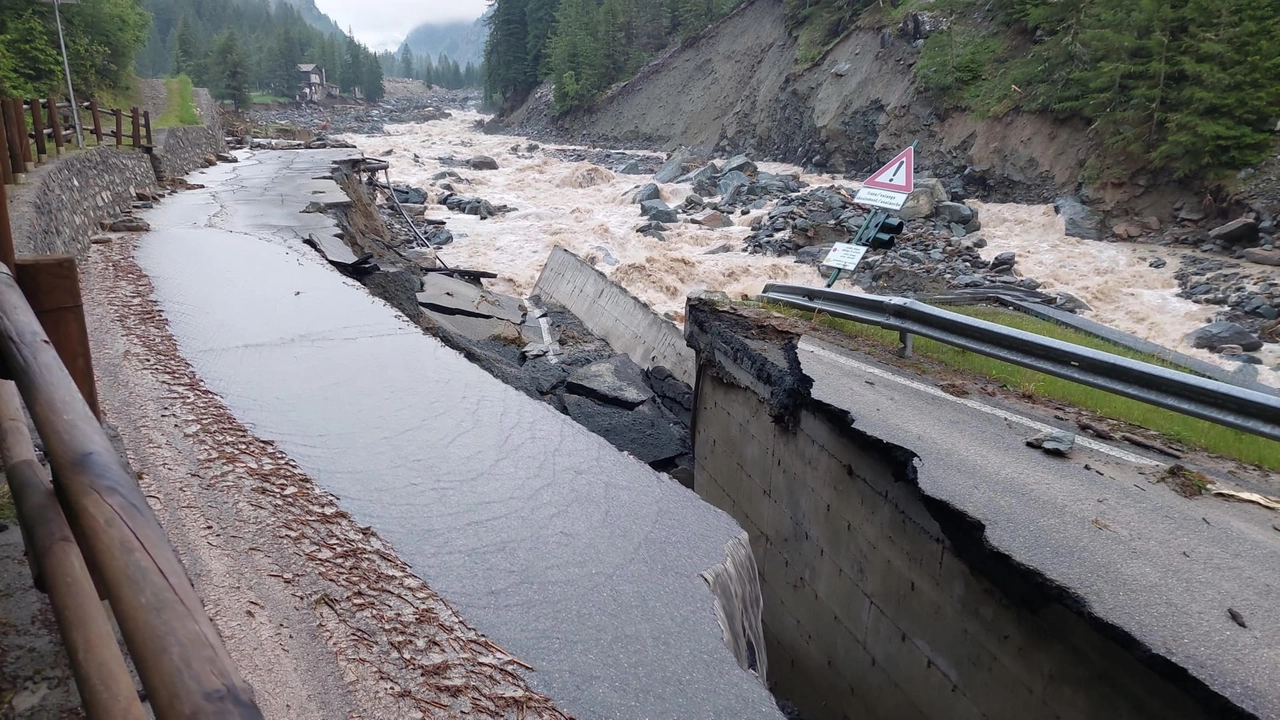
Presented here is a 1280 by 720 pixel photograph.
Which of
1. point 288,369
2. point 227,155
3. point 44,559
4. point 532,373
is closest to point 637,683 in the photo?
point 44,559

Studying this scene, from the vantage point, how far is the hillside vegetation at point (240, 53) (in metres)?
70.1

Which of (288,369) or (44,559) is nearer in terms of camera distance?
(44,559)

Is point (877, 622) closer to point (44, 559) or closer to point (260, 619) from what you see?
point (260, 619)

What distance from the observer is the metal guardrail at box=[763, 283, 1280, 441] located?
4.08m

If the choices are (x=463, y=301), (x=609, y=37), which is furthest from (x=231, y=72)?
(x=463, y=301)

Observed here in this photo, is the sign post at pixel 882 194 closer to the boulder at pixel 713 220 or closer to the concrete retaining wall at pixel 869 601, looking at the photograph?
the concrete retaining wall at pixel 869 601

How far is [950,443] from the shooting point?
4785 millimetres

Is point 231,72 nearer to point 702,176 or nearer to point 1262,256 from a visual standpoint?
point 702,176

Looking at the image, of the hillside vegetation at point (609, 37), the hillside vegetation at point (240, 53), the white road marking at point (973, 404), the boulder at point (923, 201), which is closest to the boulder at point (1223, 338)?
the boulder at point (923, 201)

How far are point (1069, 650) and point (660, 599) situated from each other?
2016mm

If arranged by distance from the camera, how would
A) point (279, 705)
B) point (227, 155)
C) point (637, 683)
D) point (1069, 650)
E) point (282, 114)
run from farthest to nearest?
1. point (282, 114)
2. point (227, 155)
3. point (1069, 650)
4. point (637, 683)
5. point (279, 705)

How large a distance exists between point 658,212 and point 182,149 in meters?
13.5

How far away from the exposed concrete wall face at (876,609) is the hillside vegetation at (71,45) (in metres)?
18.9

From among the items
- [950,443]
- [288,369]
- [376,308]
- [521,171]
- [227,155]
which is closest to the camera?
[950,443]
